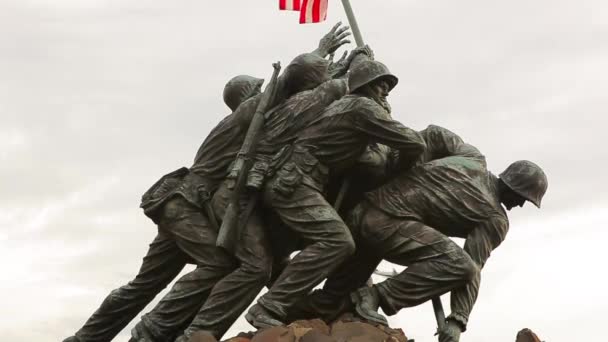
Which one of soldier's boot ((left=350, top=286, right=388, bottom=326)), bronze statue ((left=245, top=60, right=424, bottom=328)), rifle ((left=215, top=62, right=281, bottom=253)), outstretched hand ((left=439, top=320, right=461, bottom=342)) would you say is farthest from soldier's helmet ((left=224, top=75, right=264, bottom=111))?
outstretched hand ((left=439, top=320, right=461, bottom=342))

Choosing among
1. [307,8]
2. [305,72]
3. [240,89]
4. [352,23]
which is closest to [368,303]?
[305,72]

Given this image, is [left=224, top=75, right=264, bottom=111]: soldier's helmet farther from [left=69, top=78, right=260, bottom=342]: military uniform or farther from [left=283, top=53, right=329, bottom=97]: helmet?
[left=283, top=53, right=329, bottom=97]: helmet

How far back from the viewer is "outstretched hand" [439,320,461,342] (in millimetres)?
12938

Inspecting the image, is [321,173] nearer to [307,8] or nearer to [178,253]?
[178,253]

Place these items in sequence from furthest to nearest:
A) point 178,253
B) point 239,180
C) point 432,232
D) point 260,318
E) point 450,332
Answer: point 178,253, point 239,180, point 432,232, point 450,332, point 260,318

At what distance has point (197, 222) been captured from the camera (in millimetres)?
13570

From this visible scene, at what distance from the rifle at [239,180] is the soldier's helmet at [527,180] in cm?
228

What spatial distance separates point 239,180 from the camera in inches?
524

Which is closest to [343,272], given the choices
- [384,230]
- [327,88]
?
[384,230]

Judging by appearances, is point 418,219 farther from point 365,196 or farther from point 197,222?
point 197,222

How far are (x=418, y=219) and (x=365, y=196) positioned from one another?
542 mm

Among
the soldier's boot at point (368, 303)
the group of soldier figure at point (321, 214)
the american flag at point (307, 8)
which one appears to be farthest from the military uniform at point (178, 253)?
the american flag at point (307, 8)

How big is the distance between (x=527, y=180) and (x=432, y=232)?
113 centimetres

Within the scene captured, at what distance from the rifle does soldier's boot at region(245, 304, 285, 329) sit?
632mm
